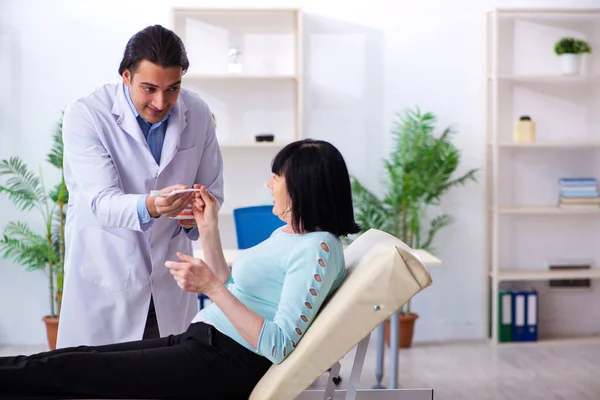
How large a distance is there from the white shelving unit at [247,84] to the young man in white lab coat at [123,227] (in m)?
2.47

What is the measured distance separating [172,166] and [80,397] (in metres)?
0.72

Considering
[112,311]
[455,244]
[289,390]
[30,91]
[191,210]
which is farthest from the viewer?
[455,244]

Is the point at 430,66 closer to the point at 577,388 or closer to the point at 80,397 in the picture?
the point at 577,388

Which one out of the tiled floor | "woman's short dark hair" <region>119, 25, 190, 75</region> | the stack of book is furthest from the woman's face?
the stack of book

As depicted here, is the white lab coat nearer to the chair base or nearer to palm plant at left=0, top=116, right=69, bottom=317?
the chair base

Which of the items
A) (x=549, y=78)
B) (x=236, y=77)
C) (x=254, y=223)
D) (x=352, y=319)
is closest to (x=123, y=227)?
(x=352, y=319)

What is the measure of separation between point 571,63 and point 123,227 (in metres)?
3.62

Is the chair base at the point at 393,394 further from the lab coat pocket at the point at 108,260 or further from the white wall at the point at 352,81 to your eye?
the white wall at the point at 352,81

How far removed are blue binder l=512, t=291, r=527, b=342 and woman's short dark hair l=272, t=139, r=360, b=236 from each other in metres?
3.17

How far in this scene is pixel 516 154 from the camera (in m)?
5.20

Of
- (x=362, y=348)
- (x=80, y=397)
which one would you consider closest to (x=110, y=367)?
(x=80, y=397)

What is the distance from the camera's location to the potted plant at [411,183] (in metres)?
4.81

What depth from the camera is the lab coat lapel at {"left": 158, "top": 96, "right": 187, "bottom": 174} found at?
2.29 meters

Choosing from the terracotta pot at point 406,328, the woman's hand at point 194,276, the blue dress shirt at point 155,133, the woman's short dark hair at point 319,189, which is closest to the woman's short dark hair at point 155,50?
the blue dress shirt at point 155,133
